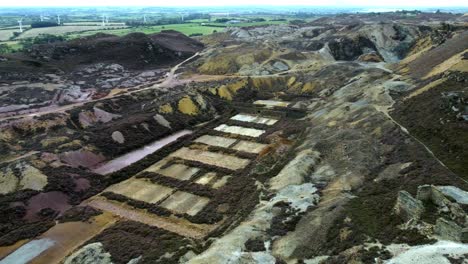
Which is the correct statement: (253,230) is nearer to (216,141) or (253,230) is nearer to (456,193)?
(456,193)

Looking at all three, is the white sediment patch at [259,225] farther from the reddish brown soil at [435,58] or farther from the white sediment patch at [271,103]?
the reddish brown soil at [435,58]

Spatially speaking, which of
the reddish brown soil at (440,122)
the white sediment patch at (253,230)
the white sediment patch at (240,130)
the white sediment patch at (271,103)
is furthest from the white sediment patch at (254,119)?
the white sediment patch at (253,230)

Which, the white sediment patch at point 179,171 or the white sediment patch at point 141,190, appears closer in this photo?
the white sediment patch at point 141,190

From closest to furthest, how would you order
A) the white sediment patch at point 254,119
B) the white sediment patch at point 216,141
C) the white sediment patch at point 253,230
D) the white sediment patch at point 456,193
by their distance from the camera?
1. the white sediment patch at point 253,230
2. the white sediment patch at point 456,193
3. the white sediment patch at point 216,141
4. the white sediment patch at point 254,119

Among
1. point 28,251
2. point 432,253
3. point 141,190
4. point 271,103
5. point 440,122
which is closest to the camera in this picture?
point 432,253

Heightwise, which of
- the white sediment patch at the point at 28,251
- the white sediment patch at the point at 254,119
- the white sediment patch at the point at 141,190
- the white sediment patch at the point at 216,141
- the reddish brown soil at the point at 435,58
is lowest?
the white sediment patch at the point at 28,251

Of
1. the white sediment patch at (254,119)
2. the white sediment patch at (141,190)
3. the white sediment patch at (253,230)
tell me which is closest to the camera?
the white sediment patch at (253,230)

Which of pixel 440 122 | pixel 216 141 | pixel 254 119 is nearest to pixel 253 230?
pixel 440 122

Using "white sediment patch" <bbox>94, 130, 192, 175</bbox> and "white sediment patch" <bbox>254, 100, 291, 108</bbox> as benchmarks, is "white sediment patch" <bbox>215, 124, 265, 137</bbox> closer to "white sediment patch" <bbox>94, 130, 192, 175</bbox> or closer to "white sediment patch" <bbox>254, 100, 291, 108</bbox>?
"white sediment patch" <bbox>94, 130, 192, 175</bbox>
